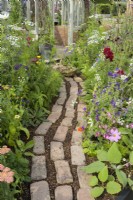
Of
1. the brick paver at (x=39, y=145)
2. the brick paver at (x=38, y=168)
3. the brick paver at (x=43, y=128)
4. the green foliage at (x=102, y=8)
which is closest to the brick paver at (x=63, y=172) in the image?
the brick paver at (x=38, y=168)

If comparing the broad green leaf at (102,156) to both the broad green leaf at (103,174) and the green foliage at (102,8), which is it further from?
the green foliage at (102,8)

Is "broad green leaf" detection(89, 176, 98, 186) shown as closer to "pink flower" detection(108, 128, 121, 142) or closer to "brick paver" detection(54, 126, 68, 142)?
"pink flower" detection(108, 128, 121, 142)

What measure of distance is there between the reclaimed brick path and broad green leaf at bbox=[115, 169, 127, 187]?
0.86ft

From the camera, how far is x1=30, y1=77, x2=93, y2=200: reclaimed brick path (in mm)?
2129

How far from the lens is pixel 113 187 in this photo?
2090 millimetres

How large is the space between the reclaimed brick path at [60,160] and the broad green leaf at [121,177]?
0.26 meters

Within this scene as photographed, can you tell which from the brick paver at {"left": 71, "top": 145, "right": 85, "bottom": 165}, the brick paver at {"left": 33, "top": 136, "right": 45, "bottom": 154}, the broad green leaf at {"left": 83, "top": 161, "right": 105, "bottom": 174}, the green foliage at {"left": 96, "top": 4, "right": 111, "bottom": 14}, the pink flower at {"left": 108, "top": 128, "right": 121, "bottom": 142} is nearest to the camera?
the broad green leaf at {"left": 83, "top": 161, "right": 105, "bottom": 174}

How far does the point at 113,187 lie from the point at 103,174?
12 cm

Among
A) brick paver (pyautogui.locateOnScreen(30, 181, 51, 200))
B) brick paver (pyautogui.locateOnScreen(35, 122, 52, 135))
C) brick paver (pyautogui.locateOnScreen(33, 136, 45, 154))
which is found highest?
brick paver (pyautogui.locateOnScreen(35, 122, 52, 135))

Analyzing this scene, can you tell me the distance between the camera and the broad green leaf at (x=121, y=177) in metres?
2.10

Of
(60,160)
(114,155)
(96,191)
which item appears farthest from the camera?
(60,160)

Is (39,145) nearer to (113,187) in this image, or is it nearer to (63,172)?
(63,172)

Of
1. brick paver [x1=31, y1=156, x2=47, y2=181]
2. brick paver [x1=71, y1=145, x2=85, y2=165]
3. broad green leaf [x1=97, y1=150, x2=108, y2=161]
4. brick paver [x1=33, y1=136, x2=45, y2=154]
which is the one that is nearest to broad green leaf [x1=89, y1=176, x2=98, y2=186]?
broad green leaf [x1=97, y1=150, x2=108, y2=161]

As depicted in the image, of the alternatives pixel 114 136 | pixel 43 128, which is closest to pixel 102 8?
pixel 43 128
